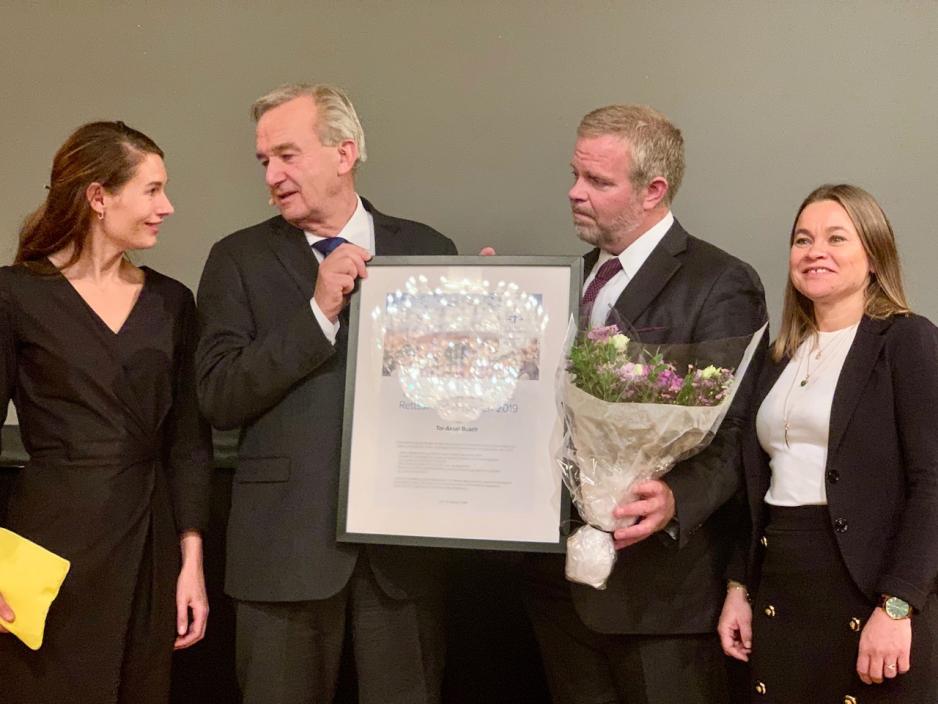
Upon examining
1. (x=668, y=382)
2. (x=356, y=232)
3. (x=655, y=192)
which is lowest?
(x=668, y=382)

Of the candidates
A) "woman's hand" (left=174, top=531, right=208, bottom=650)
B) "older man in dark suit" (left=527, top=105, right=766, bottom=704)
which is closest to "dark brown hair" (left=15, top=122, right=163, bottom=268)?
"woman's hand" (left=174, top=531, right=208, bottom=650)

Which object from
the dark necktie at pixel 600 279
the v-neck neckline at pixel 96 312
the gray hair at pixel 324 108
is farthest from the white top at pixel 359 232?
the dark necktie at pixel 600 279

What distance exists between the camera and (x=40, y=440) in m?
1.89

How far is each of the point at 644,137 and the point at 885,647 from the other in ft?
3.83

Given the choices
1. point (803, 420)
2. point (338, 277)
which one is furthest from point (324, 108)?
point (803, 420)

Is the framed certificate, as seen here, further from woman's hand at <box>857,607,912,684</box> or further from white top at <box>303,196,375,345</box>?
woman's hand at <box>857,607,912,684</box>

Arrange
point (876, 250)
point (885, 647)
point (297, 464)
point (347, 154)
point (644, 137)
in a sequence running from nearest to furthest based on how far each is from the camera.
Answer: point (885, 647) → point (876, 250) → point (297, 464) → point (644, 137) → point (347, 154)

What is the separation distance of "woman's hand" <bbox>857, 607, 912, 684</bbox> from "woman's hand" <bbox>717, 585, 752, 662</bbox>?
0.82 ft

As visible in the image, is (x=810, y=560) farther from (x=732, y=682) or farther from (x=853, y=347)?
(x=732, y=682)

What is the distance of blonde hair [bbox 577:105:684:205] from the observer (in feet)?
6.38

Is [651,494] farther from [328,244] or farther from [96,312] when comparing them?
[96,312]

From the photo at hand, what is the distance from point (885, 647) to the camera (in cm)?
153

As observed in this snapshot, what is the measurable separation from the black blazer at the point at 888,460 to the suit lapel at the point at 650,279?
406 mm

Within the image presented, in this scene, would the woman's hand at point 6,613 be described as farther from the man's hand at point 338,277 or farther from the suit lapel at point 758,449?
the suit lapel at point 758,449
